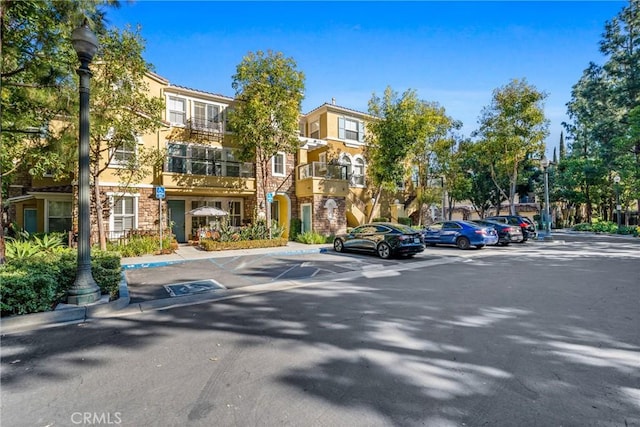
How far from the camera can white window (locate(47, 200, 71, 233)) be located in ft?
50.6

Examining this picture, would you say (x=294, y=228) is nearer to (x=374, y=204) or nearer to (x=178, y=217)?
(x=374, y=204)

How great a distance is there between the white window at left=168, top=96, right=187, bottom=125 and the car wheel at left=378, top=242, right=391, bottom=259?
13.5 m

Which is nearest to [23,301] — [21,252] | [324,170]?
[21,252]

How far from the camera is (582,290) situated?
285 inches

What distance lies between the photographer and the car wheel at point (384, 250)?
41.5ft

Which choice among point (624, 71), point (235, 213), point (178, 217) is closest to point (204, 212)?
point (178, 217)

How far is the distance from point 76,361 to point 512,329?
6.08 m

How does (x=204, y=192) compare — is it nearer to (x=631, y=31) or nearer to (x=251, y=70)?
(x=251, y=70)

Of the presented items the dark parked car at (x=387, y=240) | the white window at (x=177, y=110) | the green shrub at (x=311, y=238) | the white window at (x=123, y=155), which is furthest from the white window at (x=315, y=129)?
the white window at (x=123, y=155)

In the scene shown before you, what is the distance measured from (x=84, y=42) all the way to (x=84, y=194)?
2.90 m

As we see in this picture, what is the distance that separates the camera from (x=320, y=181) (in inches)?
784

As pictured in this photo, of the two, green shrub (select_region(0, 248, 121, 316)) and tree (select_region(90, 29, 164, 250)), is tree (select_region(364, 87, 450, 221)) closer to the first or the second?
tree (select_region(90, 29, 164, 250))

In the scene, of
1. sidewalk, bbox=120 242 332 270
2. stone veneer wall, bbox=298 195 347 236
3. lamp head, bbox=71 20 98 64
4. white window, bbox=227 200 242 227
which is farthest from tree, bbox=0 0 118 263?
stone veneer wall, bbox=298 195 347 236

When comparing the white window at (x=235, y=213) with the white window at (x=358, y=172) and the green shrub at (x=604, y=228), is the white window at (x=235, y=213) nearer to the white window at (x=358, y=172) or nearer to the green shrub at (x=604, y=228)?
the white window at (x=358, y=172)
